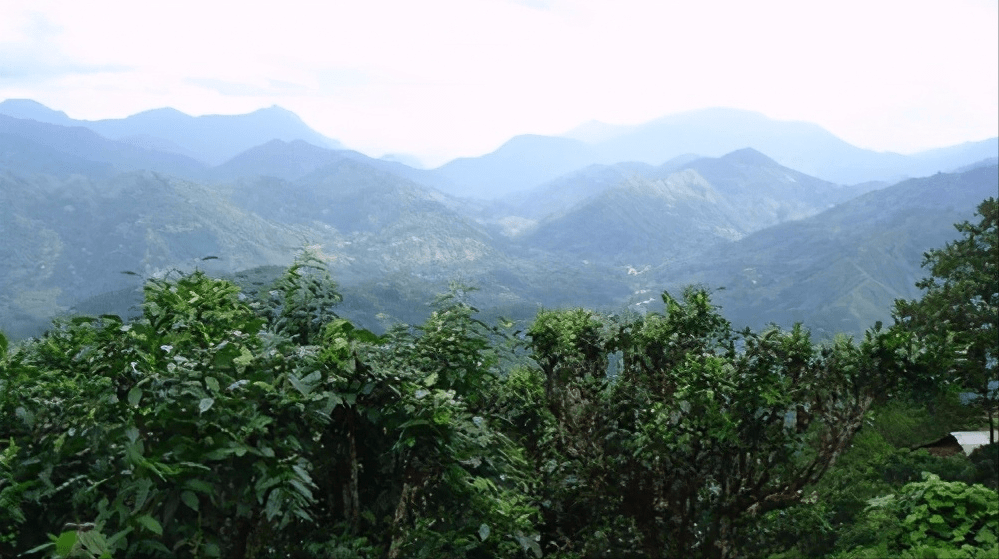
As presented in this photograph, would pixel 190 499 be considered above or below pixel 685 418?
above

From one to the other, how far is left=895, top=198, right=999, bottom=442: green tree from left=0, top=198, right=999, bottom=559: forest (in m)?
0.08

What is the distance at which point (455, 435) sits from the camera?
4.48 m

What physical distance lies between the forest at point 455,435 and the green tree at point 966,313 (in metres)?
0.08

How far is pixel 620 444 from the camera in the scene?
24.9ft

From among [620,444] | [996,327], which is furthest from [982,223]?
[620,444]

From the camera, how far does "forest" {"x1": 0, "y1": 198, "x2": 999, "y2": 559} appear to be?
12.6ft

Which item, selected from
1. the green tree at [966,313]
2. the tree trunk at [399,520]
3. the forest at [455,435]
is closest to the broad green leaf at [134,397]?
the forest at [455,435]

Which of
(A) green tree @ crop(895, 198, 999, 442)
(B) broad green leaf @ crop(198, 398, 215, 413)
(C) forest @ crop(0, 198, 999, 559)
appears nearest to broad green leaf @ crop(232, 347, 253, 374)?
(C) forest @ crop(0, 198, 999, 559)

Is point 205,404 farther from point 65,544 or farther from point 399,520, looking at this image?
point 399,520

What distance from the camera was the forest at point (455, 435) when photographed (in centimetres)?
383

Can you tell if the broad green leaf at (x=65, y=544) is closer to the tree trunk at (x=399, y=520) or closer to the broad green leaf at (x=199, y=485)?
the broad green leaf at (x=199, y=485)

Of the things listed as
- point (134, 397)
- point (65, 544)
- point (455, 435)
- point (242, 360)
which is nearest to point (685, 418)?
point (455, 435)

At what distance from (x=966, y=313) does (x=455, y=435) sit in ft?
40.7

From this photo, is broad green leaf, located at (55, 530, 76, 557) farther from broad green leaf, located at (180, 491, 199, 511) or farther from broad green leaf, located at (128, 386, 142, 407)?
broad green leaf, located at (128, 386, 142, 407)
